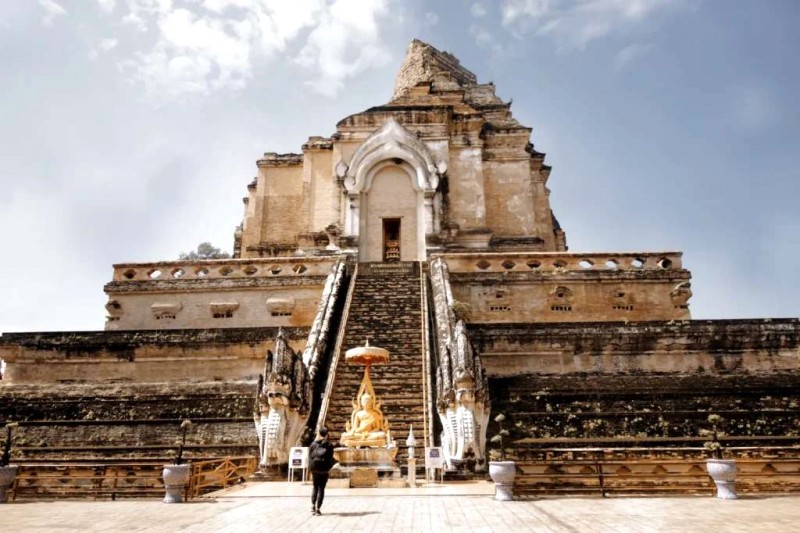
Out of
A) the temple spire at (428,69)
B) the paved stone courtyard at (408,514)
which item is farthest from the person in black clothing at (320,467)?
the temple spire at (428,69)

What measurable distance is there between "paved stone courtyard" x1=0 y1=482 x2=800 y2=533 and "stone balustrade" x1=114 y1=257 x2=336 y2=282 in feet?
35.1

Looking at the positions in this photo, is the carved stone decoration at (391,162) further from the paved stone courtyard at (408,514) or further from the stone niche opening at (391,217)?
the paved stone courtyard at (408,514)

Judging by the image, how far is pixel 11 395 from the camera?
49.7 feet

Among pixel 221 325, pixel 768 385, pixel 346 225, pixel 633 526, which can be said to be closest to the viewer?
pixel 633 526

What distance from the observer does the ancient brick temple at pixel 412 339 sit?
1219 centimetres

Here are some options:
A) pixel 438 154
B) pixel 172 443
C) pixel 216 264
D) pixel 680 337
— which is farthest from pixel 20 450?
A: pixel 438 154

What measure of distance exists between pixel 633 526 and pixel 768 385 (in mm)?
9388

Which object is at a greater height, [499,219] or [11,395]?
[499,219]

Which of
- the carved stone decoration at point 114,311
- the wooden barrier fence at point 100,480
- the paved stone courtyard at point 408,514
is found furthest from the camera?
the carved stone decoration at point 114,311

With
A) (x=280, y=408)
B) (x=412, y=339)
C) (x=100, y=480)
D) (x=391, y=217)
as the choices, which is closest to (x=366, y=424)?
(x=280, y=408)

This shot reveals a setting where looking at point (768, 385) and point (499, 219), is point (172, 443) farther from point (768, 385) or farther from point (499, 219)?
point (499, 219)

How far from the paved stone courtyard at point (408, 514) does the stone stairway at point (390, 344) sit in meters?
2.86

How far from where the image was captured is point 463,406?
11.1 metres

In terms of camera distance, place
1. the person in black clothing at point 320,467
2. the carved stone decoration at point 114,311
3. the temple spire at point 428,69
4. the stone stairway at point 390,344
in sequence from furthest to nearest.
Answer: the temple spire at point 428,69, the carved stone decoration at point 114,311, the stone stairway at point 390,344, the person in black clothing at point 320,467
